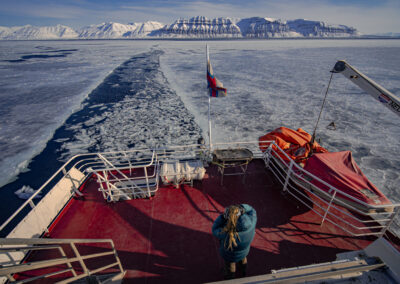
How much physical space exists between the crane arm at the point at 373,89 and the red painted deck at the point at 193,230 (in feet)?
11.4

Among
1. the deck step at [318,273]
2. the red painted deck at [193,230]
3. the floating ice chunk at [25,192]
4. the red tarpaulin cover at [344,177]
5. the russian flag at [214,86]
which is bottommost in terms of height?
the floating ice chunk at [25,192]

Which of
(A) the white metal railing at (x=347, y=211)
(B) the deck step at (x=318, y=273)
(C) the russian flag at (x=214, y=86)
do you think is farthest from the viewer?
(C) the russian flag at (x=214, y=86)

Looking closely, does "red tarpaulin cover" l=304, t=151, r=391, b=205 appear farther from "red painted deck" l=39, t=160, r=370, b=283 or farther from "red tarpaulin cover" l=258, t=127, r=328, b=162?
"red tarpaulin cover" l=258, t=127, r=328, b=162

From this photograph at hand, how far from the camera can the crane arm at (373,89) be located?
4949 mm

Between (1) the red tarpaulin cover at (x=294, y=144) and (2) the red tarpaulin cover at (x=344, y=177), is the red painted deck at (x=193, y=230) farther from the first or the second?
(1) the red tarpaulin cover at (x=294, y=144)

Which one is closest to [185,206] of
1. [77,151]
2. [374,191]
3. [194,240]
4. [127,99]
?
[194,240]

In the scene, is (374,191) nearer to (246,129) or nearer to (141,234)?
(141,234)

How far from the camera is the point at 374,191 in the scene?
4578 mm

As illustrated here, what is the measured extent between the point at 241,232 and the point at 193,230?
2468mm

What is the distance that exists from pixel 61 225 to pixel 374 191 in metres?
7.95

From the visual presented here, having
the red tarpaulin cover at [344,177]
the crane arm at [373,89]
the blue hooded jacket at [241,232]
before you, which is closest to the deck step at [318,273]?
the blue hooded jacket at [241,232]

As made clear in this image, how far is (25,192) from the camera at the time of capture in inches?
403

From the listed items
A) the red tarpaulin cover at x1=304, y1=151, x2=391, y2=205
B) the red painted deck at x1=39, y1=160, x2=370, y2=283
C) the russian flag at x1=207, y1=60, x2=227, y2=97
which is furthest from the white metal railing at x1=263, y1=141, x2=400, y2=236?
the russian flag at x1=207, y1=60, x2=227, y2=97

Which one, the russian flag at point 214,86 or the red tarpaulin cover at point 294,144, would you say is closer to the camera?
the russian flag at point 214,86
